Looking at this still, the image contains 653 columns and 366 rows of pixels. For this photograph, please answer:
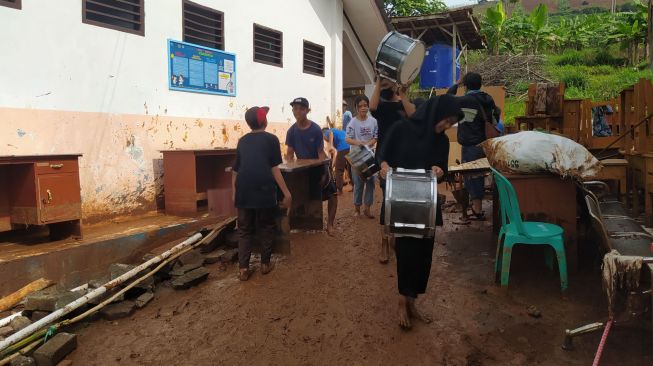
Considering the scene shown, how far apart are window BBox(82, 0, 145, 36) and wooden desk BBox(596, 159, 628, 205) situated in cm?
680

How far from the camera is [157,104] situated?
296 inches

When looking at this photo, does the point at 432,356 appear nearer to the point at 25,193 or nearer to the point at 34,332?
the point at 34,332

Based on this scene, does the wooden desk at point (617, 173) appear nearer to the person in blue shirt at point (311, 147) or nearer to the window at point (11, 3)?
the person in blue shirt at point (311, 147)

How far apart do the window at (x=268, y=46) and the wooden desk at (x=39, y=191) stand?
5004 mm

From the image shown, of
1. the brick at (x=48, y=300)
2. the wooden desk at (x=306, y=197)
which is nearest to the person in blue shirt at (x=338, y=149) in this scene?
the wooden desk at (x=306, y=197)

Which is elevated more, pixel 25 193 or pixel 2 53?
pixel 2 53

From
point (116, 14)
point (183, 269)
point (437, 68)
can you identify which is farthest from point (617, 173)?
point (437, 68)

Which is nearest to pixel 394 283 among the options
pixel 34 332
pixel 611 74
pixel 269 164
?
pixel 269 164

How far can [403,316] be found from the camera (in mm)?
3604

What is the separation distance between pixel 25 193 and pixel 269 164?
112 inches

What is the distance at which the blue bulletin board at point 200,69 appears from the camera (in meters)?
7.78

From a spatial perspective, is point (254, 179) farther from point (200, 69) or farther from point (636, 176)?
point (636, 176)

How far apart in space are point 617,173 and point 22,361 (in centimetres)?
644

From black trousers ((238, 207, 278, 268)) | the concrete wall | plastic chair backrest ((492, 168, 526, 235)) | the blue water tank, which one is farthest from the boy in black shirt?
the blue water tank
